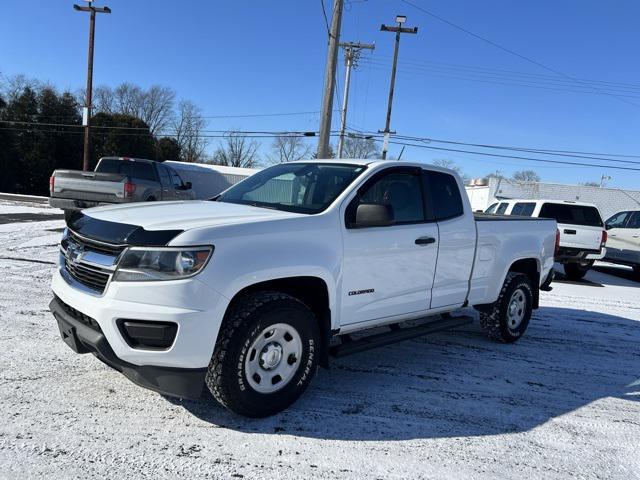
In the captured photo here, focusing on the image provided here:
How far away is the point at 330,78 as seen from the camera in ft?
45.8

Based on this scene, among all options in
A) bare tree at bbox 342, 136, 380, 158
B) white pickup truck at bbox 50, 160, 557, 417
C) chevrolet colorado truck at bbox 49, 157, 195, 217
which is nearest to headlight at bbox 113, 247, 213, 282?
white pickup truck at bbox 50, 160, 557, 417

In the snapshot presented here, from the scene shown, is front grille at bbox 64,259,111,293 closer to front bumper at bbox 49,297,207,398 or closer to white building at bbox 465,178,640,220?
front bumper at bbox 49,297,207,398

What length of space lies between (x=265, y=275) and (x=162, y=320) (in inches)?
27.7

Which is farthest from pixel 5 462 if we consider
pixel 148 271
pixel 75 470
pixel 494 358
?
pixel 494 358

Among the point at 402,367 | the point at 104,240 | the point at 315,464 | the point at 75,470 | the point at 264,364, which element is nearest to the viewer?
the point at 75,470

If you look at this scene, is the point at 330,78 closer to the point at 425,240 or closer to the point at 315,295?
the point at 425,240

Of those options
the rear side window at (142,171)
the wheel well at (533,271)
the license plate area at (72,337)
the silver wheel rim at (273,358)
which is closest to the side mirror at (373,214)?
the silver wheel rim at (273,358)

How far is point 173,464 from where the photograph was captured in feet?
9.20

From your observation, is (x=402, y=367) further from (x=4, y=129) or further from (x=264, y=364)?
(x=4, y=129)

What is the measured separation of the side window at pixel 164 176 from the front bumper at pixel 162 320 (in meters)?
10.5

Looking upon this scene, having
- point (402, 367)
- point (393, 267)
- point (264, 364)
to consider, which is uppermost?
point (393, 267)

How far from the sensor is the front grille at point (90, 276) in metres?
3.13

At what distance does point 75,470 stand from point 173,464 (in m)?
0.52

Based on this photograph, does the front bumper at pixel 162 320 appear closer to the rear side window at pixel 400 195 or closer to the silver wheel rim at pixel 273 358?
the silver wheel rim at pixel 273 358
